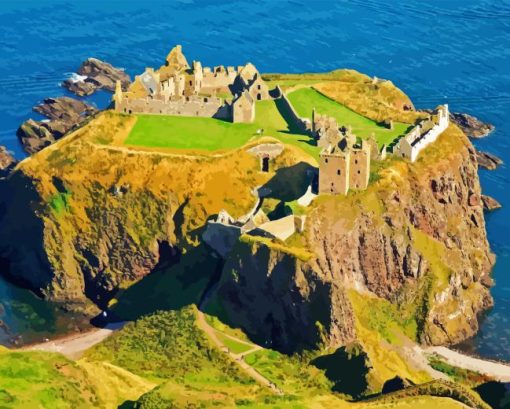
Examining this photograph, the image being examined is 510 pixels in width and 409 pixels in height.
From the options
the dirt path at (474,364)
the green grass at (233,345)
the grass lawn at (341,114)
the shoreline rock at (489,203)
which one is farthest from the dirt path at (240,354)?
→ the shoreline rock at (489,203)

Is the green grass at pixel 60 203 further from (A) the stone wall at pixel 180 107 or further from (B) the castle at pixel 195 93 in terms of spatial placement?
(B) the castle at pixel 195 93

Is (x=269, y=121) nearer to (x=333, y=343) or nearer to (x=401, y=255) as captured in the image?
A: (x=401, y=255)

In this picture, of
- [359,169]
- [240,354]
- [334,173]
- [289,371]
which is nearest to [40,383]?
[240,354]

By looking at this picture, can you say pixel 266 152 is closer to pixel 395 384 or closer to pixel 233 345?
pixel 233 345

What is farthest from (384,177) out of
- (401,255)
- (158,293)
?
(158,293)

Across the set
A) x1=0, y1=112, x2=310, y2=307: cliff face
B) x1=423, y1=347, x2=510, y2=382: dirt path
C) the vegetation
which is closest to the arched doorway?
x1=0, y1=112, x2=310, y2=307: cliff face

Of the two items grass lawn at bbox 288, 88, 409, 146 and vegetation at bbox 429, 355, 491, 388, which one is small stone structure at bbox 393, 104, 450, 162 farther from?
vegetation at bbox 429, 355, 491, 388
